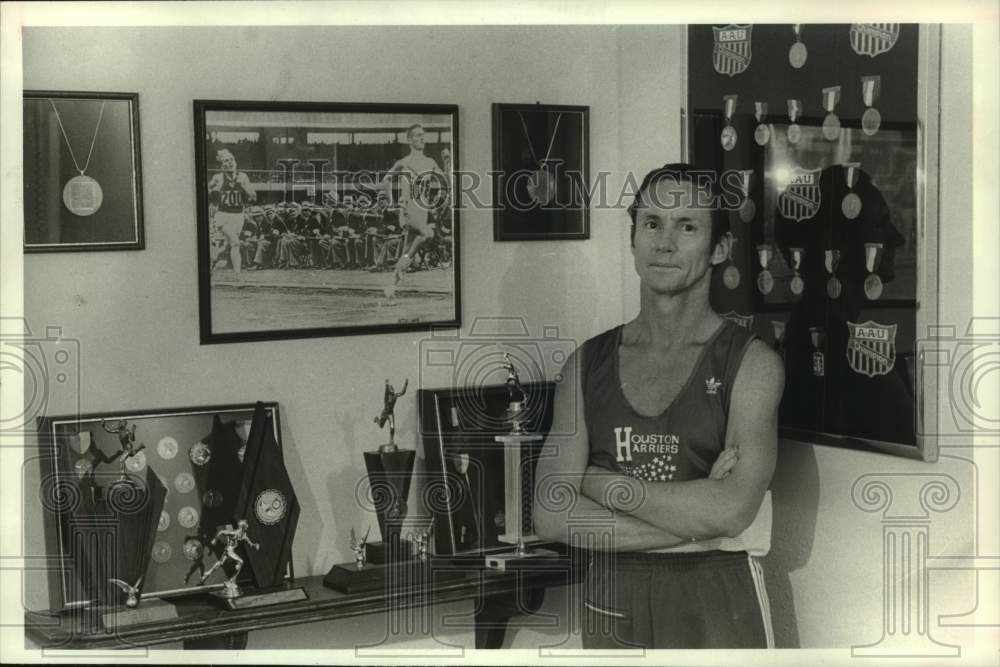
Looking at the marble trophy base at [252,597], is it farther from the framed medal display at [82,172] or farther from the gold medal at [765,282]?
the gold medal at [765,282]

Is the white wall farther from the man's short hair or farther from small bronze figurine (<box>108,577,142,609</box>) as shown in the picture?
small bronze figurine (<box>108,577,142,609</box>)

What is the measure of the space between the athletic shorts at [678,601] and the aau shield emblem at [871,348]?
0.31 m

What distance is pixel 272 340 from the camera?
1622 millimetres

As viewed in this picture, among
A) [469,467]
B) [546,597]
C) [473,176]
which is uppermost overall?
[473,176]

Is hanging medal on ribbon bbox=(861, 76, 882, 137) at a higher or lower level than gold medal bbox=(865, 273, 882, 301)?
higher

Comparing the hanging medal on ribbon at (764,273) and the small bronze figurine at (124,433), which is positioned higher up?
the hanging medal on ribbon at (764,273)

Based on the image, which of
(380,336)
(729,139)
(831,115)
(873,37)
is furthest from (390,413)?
(873,37)

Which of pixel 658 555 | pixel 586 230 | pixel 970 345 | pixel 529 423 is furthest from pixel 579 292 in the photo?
pixel 970 345

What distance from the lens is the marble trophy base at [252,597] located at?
1.59 meters

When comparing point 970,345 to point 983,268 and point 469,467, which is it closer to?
point 983,268

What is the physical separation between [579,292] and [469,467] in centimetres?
30

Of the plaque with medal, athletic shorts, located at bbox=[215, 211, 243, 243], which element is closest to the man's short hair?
the plaque with medal

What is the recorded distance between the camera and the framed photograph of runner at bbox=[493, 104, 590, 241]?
1.64m

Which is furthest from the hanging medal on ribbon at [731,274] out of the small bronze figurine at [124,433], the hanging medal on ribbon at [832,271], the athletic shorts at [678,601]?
the small bronze figurine at [124,433]
